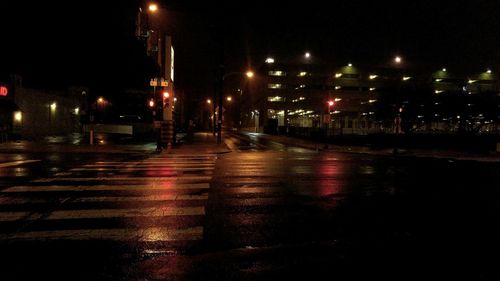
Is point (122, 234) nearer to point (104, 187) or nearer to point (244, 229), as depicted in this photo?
point (244, 229)

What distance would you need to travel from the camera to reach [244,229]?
7.53 meters

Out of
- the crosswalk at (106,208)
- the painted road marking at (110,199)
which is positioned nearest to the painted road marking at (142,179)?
the crosswalk at (106,208)

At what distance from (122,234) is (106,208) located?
2.16 meters

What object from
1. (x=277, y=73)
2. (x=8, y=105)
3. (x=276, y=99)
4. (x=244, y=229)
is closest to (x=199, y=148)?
(x=8, y=105)

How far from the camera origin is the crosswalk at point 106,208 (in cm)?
716

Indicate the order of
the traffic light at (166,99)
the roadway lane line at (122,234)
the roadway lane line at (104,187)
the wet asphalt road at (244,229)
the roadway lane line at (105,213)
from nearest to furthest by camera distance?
the wet asphalt road at (244,229) < the roadway lane line at (122,234) < the roadway lane line at (105,213) < the roadway lane line at (104,187) < the traffic light at (166,99)

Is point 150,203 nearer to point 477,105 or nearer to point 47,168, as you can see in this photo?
point 47,168

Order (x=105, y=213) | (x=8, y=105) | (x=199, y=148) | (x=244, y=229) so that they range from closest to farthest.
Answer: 1. (x=244, y=229)
2. (x=105, y=213)
3. (x=199, y=148)
4. (x=8, y=105)

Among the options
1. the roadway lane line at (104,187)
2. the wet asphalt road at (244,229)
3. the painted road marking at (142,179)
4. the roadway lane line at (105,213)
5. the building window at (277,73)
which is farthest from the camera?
the building window at (277,73)

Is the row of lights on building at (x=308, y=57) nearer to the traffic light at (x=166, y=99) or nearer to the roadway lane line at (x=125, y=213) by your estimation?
the traffic light at (x=166, y=99)

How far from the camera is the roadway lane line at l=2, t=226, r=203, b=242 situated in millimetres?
6875

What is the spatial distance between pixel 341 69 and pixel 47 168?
90.8m

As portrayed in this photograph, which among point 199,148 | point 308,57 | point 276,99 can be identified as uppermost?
point 308,57

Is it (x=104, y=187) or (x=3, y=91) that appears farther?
(x=3, y=91)
